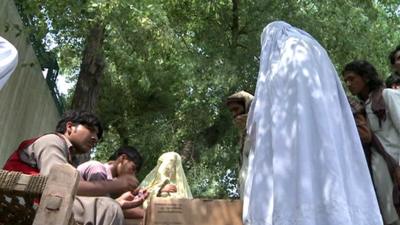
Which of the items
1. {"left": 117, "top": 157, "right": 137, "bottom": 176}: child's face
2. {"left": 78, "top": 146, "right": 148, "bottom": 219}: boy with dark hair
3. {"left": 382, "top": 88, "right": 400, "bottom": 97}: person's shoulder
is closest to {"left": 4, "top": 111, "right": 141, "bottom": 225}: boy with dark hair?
{"left": 78, "top": 146, "right": 148, "bottom": 219}: boy with dark hair

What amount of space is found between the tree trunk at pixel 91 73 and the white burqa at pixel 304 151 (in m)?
4.87

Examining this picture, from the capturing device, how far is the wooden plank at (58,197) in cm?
170

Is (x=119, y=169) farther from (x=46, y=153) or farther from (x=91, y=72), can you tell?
(x=91, y=72)

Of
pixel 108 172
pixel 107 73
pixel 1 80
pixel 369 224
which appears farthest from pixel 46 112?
pixel 369 224

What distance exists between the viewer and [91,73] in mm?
7504

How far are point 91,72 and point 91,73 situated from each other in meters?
0.02

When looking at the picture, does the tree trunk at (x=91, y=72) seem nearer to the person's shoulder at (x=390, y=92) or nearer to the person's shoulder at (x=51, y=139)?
the person's shoulder at (x=51, y=139)

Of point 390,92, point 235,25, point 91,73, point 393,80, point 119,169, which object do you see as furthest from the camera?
point 235,25

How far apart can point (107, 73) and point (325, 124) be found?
825 cm

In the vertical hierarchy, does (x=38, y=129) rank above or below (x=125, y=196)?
above

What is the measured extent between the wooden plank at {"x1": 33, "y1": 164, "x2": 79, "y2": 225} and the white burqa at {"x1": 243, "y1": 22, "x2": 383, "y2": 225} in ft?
3.01

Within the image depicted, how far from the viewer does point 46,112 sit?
9.04 metres

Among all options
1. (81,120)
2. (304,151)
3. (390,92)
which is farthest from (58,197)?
(390,92)

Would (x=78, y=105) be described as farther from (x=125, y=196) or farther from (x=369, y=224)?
(x=369, y=224)
